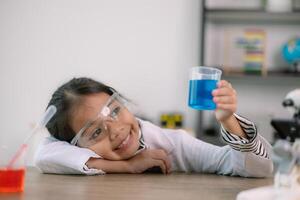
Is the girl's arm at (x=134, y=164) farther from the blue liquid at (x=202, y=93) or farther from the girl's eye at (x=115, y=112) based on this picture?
the blue liquid at (x=202, y=93)

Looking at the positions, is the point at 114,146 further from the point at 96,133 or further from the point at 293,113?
the point at 293,113

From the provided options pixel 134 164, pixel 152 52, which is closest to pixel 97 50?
pixel 152 52

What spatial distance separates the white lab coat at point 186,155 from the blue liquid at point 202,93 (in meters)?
0.15

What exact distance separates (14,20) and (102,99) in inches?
95.6

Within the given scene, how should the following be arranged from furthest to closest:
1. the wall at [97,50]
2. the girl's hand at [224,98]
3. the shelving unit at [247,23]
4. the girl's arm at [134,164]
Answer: the wall at [97,50] < the shelving unit at [247,23] < the girl's arm at [134,164] < the girl's hand at [224,98]

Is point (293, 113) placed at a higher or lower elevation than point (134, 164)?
higher

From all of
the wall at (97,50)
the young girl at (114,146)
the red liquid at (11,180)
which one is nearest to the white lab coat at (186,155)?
the young girl at (114,146)

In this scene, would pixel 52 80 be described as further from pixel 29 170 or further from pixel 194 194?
pixel 194 194

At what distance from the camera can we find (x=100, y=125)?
1.46 metres

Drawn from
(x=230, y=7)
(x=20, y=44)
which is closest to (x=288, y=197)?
(x=230, y=7)

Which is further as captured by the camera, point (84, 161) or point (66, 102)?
point (66, 102)

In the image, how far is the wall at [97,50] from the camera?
346cm

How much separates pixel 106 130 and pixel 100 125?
0.08 feet

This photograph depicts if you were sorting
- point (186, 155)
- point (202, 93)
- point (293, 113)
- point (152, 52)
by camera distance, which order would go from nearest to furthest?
point (293, 113) → point (202, 93) → point (186, 155) → point (152, 52)
